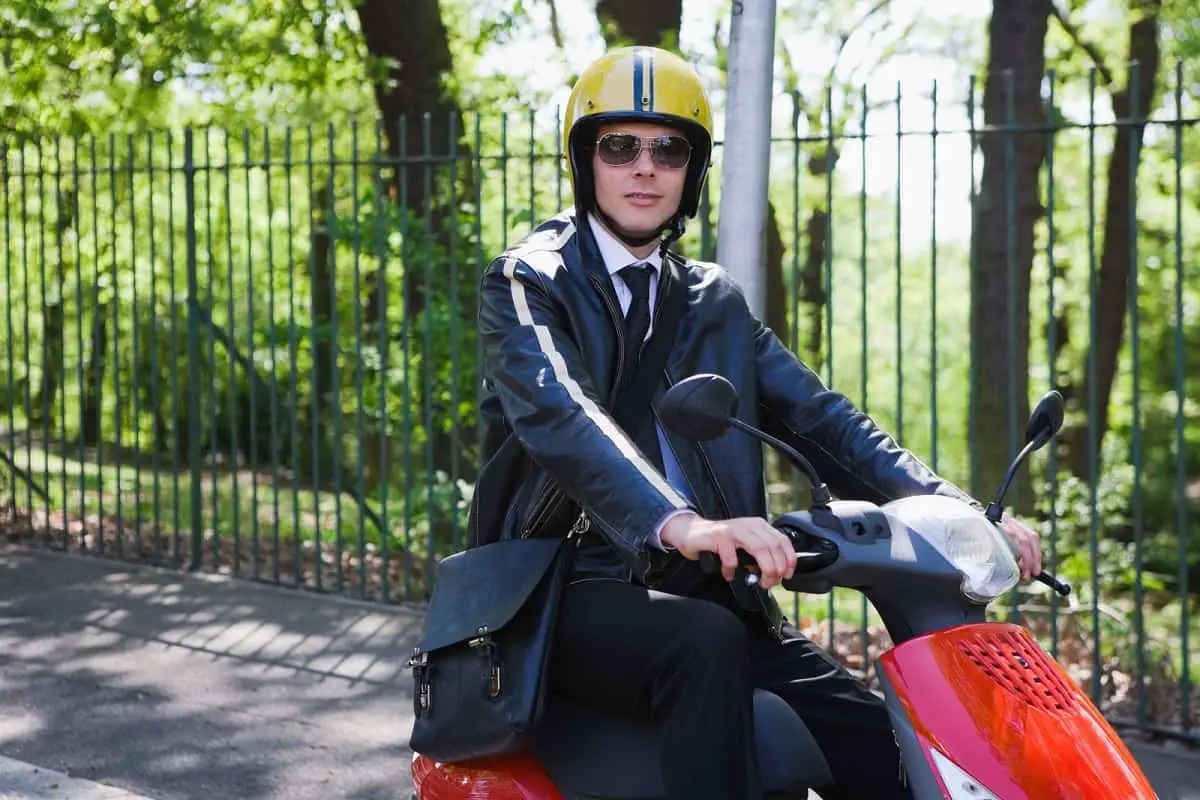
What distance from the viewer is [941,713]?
206 centimetres

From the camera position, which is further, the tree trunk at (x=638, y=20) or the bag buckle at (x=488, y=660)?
the tree trunk at (x=638, y=20)

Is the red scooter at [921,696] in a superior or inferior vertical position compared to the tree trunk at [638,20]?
inferior

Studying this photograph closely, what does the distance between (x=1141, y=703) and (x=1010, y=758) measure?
3775 mm

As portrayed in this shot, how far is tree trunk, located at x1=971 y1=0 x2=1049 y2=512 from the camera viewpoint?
28.4 feet

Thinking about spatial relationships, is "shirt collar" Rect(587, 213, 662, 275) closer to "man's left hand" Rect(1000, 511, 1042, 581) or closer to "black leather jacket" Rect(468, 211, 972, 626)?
"black leather jacket" Rect(468, 211, 972, 626)

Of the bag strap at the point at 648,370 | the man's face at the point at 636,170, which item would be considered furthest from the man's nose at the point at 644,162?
the bag strap at the point at 648,370

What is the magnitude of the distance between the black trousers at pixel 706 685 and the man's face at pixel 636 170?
2.55 feet

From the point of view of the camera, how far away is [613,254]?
284 centimetres

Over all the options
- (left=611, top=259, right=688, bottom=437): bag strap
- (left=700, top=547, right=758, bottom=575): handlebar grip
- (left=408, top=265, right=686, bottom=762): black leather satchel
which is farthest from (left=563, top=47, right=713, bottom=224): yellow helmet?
(left=700, top=547, right=758, bottom=575): handlebar grip

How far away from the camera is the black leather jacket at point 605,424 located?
8.04 feet

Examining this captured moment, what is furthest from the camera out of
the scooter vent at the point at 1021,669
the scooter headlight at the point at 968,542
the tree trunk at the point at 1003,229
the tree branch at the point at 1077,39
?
the tree branch at the point at 1077,39

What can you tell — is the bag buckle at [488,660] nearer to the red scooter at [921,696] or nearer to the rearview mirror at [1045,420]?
the red scooter at [921,696]

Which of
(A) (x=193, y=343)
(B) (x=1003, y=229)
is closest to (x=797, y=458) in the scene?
(A) (x=193, y=343)

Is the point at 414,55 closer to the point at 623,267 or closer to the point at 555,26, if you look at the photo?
the point at 555,26
